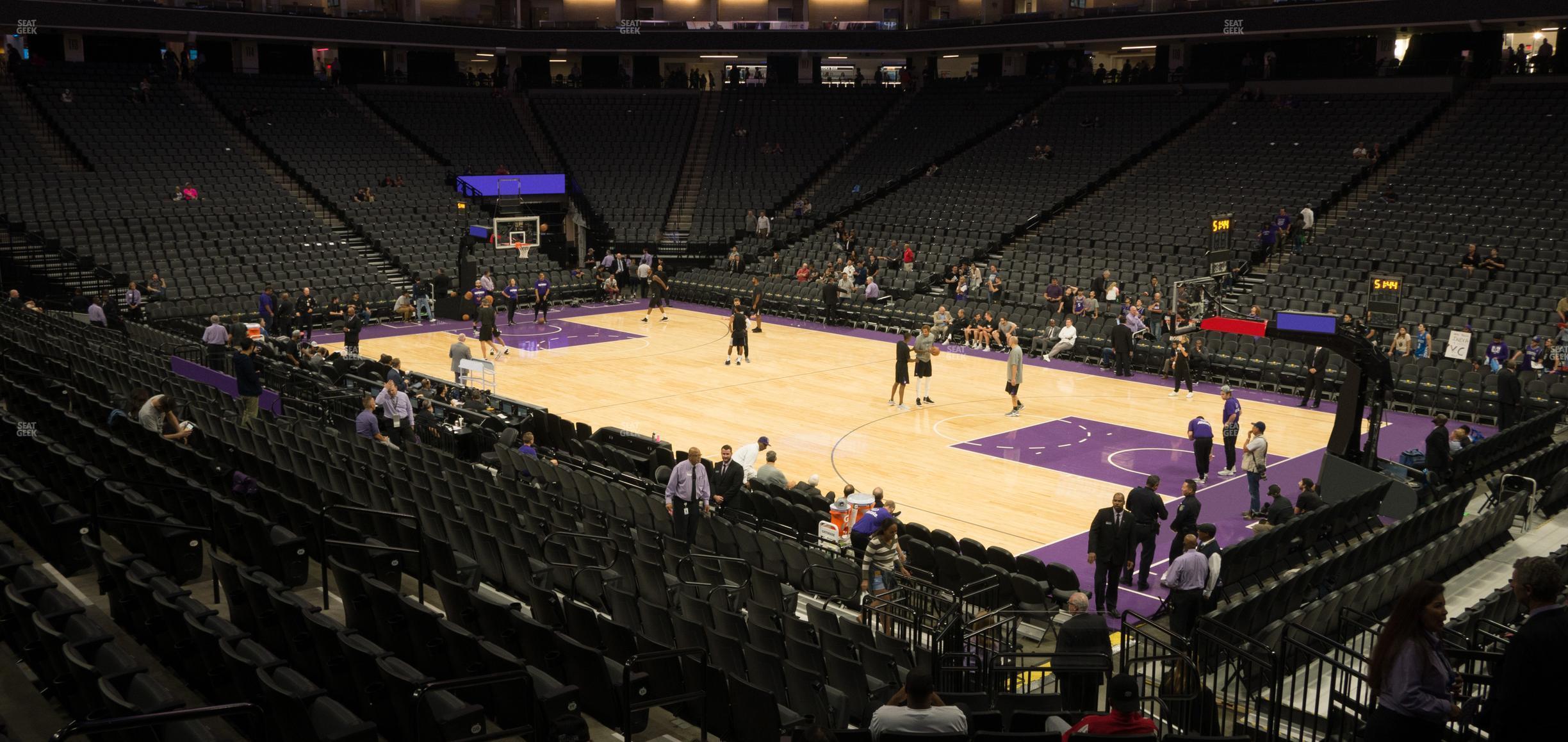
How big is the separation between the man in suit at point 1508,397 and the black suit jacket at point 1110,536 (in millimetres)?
10308

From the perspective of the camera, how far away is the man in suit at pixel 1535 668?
5234 mm

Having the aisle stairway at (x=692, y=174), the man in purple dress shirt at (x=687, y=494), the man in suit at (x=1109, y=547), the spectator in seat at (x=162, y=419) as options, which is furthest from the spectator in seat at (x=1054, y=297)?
the spectator in seat at (x=162, y=419)

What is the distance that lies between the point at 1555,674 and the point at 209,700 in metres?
7.02

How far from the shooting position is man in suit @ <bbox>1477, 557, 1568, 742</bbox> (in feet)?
17.2

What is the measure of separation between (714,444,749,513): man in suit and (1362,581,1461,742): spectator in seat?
8981 millimetres

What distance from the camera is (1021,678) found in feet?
31.4

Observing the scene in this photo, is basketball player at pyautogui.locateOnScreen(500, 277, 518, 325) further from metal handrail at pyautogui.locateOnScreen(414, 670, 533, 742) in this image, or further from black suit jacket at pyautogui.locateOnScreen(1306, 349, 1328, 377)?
metal handrail at pyautogui.locateOnScreen(414, 670, 533, 742)

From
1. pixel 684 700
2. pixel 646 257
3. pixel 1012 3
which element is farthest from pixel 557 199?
pixel 684 700

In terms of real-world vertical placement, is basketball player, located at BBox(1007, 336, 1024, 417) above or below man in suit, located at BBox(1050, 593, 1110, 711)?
above

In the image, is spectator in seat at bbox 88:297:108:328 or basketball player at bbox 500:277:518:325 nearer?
spectator in seat at bbox 88:297:108:328

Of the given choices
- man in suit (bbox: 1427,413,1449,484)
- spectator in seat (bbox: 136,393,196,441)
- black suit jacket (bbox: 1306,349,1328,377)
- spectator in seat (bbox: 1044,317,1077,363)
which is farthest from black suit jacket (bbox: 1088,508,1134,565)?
spectator in seat (bbox: 1044,317,1077,363)

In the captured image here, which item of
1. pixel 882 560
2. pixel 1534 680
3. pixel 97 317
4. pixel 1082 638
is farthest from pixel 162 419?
pixel 97 317

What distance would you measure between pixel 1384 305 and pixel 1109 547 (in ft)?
26.2

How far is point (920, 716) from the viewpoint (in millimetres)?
6113
